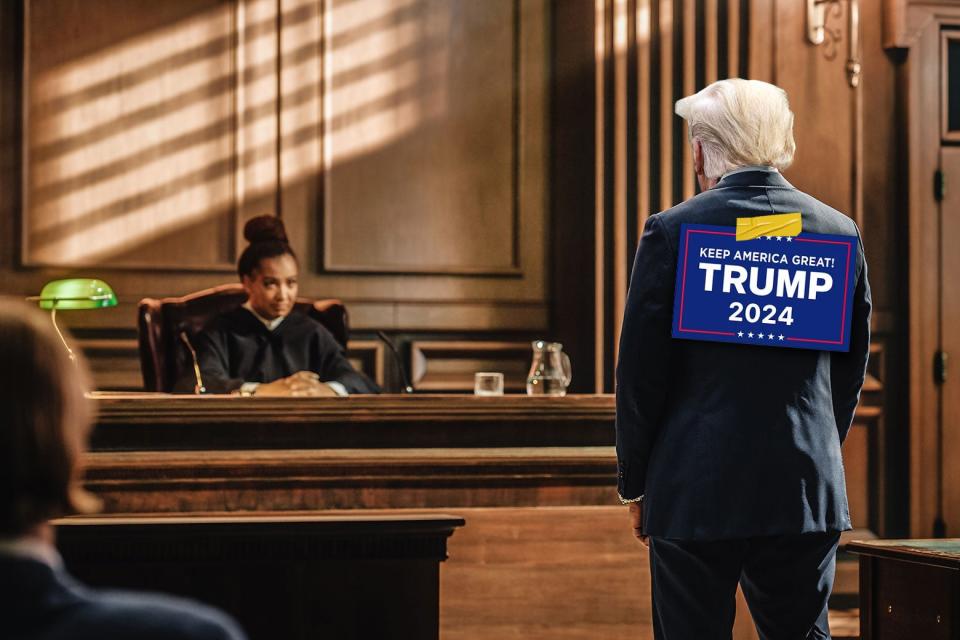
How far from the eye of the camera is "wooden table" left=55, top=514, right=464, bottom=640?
1.64 metres

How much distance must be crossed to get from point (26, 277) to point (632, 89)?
245cm

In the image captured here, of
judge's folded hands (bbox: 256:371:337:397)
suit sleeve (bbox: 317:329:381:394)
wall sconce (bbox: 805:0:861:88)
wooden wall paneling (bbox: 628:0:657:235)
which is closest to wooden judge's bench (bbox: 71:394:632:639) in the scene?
judge's folded hands (bbox: 256:371:337:397)

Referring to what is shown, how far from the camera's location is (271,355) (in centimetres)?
393

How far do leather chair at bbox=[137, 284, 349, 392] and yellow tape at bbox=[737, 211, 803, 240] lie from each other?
8.15 feet

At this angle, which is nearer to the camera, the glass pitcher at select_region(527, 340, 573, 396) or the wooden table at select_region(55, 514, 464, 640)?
the wooden table at select_region(55, 514, 464, 640)

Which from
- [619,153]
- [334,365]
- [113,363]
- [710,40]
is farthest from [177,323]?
[710,40]

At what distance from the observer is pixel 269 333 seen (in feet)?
12.9

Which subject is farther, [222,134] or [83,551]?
[222,134]

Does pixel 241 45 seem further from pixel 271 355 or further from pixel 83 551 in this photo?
pixel 83 551

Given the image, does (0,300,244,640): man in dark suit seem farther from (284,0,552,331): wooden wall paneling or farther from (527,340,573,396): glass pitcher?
(284,0,552,331): wooden wall paneling

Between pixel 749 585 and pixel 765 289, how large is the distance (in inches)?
16.6

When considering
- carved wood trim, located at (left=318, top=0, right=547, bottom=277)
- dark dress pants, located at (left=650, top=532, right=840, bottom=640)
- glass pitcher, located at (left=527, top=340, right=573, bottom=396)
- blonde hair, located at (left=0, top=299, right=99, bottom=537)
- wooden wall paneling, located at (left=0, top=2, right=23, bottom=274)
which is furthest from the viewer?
carved wood trim, located at (left=318, top=0, right=547, bottom=277)

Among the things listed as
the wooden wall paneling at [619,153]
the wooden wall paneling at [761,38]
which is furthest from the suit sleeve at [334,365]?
the wooden wall paneling at [761,38]

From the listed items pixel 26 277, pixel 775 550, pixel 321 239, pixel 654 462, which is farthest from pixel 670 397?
pixel 26 277
